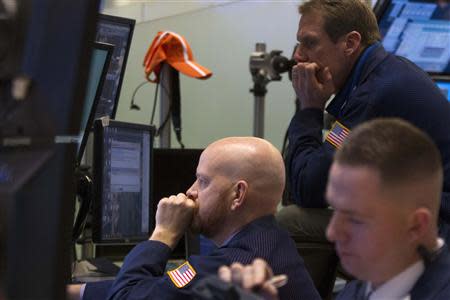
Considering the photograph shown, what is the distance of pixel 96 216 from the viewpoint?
2176 millimetres

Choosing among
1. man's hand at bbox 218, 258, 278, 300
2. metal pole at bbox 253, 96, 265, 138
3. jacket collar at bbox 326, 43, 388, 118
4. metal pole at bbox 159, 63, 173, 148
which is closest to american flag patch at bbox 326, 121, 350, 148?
jacket collar at bbox 326, 43, 388, 118

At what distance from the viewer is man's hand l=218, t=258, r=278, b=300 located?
0.74 m

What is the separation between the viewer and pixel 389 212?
1.03 m

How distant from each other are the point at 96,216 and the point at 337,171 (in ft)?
4.05

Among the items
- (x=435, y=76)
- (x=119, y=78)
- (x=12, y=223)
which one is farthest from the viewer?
(x=435, y=76)

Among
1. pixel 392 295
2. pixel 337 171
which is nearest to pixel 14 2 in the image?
pixel 337 171

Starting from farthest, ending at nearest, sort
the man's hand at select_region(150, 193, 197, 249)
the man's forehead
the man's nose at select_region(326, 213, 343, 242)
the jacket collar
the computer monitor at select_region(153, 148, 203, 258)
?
the computer monitor at select_region(153, 148, 203, 258), the man's forehead, the jacket collar, the man's hand at select_region(150, 193, 197, 249), the man's nose at select_region(326, 213, 343, 242)

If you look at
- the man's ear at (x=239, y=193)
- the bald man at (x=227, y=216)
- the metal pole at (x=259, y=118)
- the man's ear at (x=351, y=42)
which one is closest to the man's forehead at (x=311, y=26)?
the man's ear at (x=351, y=42)

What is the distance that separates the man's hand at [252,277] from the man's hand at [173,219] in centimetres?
99

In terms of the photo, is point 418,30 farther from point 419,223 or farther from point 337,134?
point 419,223

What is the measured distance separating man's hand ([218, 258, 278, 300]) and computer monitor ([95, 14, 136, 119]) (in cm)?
187

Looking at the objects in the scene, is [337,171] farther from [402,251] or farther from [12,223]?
[12,223]

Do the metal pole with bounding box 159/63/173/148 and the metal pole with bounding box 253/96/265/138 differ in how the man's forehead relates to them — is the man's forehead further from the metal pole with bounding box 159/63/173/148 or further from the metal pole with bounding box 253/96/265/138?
the metal pole with bounding box 253/96/265/138

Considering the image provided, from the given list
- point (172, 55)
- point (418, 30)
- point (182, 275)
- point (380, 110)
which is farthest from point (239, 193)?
point (418, 30)
